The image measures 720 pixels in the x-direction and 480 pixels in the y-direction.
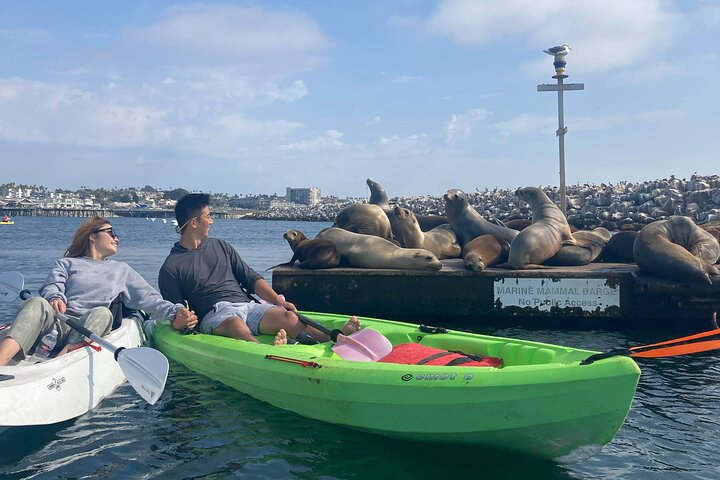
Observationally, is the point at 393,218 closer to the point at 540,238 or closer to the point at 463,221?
the point at 463,221

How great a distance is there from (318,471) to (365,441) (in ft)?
1.83

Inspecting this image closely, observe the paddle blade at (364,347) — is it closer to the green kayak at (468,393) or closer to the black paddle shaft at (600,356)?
the green kayak at (468,393)

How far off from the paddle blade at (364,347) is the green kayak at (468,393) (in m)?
0.28

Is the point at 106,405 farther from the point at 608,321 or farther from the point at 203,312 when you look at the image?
the point at 608,321

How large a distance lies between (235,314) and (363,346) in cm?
152

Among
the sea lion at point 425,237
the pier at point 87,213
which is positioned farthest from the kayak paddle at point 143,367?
the pier at point 87,213

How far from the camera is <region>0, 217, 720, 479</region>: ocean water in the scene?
4.98 meters

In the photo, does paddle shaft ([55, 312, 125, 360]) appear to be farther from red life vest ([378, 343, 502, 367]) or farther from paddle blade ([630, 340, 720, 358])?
paddle blade ([630, 340, 720, 358])

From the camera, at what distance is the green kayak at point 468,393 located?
460 centimetres

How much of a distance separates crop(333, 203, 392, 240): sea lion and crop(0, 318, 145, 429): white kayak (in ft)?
22.5

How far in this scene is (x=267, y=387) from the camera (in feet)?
20.3

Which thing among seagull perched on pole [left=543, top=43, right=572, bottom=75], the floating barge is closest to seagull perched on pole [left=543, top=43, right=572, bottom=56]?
seagull perched on pole [left=543, top=43, right=572, bottom=75]

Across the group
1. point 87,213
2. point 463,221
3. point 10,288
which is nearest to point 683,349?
point 10,288

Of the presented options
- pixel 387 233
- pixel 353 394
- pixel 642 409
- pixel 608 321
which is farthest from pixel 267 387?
pixel 387 233
